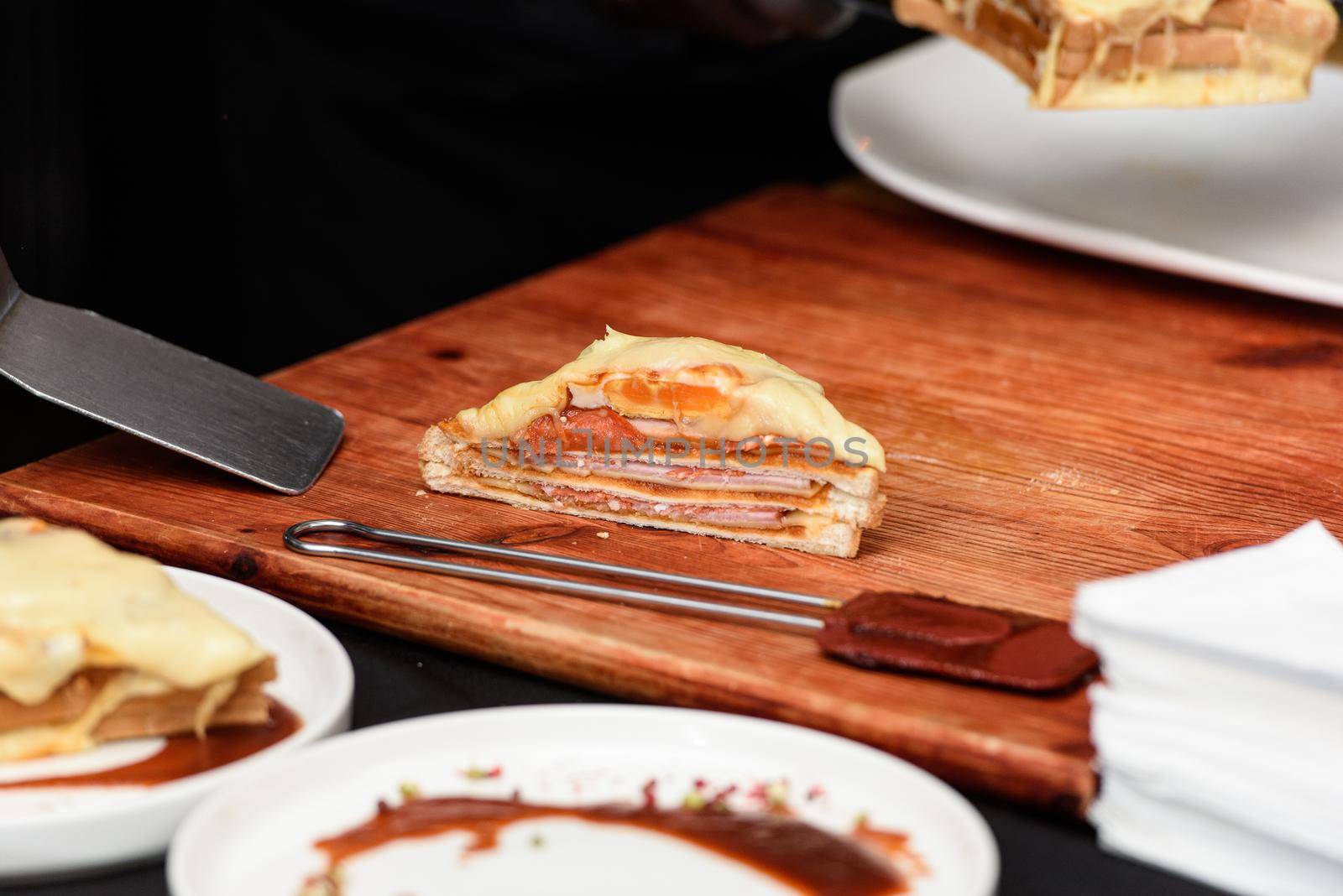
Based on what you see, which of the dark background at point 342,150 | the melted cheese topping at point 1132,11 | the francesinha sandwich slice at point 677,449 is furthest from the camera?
the dark background at point 342,150

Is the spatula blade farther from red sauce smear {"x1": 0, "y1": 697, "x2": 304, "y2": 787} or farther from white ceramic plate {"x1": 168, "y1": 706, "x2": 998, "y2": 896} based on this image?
white ceramic plate {"x1": 168, "y1": 706, "x2": 998, "y2": 896}

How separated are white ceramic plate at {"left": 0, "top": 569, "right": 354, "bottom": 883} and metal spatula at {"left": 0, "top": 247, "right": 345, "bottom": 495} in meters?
0.49

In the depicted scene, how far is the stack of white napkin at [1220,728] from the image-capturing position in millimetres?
1336

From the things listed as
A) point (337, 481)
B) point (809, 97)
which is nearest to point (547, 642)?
point (337, 481)

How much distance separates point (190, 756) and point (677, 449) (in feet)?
2.63

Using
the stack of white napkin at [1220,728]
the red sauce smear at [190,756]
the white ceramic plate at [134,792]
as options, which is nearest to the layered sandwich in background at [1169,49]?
the stack of white napkin at [1220,728]

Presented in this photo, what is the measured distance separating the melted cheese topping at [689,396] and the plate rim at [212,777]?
1.80 ft

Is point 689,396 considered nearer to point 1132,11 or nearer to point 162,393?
point 162,393

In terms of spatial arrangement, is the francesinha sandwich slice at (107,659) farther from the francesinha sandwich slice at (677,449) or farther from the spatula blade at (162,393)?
the francesinha sandwich slice at (677,449)

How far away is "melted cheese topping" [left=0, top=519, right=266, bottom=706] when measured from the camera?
142 centimetres

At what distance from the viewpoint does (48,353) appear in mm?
2064

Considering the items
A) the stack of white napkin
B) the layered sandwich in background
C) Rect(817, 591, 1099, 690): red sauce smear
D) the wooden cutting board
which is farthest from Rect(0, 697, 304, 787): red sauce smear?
the layered sandwich in background

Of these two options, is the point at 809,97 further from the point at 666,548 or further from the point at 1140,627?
the point at 1140,627

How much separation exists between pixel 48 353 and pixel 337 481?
0.42m
